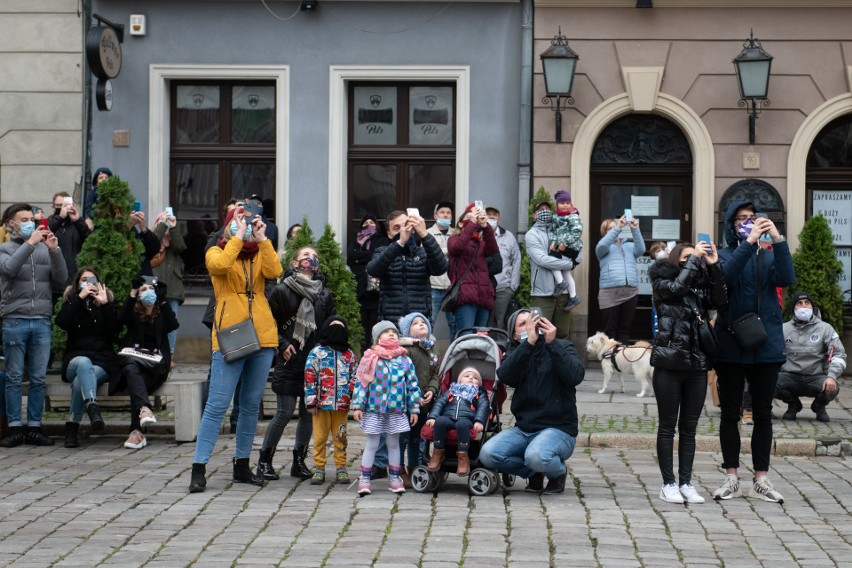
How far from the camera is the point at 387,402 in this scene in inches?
384

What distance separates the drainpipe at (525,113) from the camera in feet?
56.8

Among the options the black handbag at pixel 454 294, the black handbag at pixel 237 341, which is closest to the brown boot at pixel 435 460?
the black handbag at pixel 237 341

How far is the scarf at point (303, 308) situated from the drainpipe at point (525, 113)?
7.11 meters

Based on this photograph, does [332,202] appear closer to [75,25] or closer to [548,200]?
[548,200]

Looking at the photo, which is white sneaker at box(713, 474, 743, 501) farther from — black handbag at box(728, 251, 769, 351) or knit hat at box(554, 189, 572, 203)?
knit hat at box(554, 189, 572, 203)

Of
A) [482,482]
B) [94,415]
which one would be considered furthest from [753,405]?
[94,415]

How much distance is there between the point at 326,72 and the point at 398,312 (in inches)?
264

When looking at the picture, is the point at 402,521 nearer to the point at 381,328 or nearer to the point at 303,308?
the point at 381,328

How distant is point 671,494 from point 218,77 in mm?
10257

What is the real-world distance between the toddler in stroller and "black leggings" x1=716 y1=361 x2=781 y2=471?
5.35 feet

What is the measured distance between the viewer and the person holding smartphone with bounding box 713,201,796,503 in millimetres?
9438

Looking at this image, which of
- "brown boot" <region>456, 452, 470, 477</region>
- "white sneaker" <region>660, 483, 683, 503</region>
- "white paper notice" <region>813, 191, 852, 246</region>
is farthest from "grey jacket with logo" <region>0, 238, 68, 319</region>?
"white paper notice" <region>813, 191, 852, 246</region>

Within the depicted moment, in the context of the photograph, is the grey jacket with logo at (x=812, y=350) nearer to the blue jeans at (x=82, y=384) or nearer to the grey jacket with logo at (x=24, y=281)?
the blue jeans at (x=82, y=384)

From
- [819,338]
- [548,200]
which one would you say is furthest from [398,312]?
[548,200]
